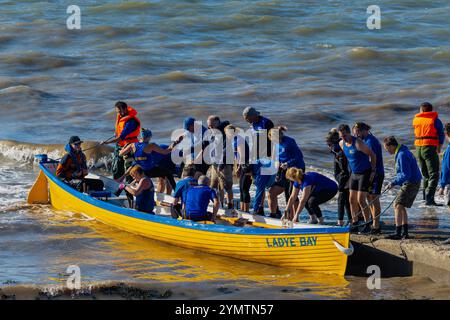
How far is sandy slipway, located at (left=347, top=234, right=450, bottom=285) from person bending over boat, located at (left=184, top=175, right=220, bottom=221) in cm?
220

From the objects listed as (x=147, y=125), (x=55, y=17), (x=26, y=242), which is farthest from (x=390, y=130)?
(x=55, y=17)

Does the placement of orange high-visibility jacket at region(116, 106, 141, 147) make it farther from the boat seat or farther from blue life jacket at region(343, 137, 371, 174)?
blue life jacket at region(343, 137, 371, 174)

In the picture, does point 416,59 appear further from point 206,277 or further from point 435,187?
point 206,277

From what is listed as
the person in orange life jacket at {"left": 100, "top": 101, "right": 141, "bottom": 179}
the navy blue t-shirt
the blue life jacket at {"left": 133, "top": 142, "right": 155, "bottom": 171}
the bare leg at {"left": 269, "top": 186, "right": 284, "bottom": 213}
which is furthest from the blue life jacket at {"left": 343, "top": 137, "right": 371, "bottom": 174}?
the person in orange life jacket at {"left": 100, "top": 101, "right": 141, "bottom": 179}

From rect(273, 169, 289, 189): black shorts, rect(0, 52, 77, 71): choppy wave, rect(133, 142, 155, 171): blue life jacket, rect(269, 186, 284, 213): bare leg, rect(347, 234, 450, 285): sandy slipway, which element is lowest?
rect(347, 234, 450, 285): sandy slipway

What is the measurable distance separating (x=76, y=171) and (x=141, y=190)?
272 centimetres

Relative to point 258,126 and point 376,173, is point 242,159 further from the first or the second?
point 376,173

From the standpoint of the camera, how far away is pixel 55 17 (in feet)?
131

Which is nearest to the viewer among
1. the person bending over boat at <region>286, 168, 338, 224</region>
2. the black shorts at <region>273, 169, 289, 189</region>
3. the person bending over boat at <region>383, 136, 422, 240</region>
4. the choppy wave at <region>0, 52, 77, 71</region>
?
the person bending over boat at <region>383, 136, 422, 240</region>

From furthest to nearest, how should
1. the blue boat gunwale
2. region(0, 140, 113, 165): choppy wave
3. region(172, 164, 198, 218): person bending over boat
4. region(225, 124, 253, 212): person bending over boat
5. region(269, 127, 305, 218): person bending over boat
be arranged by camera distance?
region(0, 140, 113, 165): choppy wave < region(225, 124, 253, 212): person bending over boat < region(269, 127, 305, 218): person bending over boat < region(172, 164, 198, 218): person bending over boat < the blue boat gunwale

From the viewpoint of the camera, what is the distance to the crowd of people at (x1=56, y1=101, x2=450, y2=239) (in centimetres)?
1405
